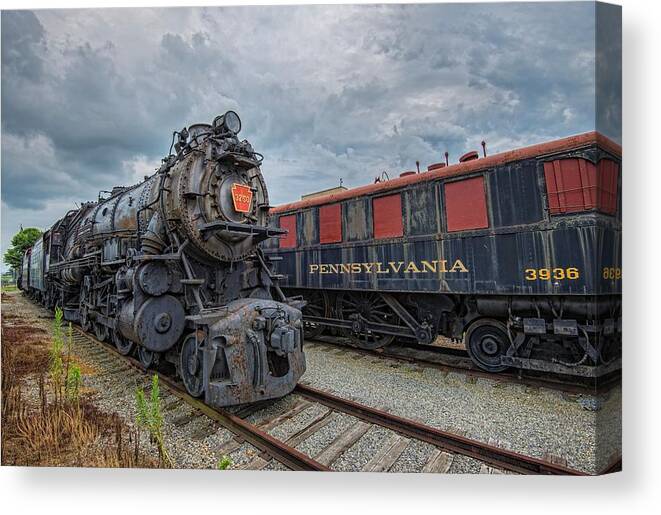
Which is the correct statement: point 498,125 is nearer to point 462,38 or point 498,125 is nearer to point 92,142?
point 462,38

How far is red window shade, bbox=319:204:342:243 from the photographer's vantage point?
6.21 meters

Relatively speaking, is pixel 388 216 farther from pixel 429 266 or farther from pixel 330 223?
pixel 330 223

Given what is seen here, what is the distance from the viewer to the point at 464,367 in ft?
16.0

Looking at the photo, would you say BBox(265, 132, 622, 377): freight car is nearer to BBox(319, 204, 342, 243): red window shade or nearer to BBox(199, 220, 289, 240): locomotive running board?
BBox(319, 204, 342, 243): red window shade

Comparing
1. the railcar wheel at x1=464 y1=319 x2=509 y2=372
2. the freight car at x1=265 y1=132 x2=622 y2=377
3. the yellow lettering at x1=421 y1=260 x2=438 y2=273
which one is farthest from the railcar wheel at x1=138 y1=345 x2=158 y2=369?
the railcar wheel at x1=464 y1=319 x2=509 y2=372

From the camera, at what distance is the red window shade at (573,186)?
3194 millimetres

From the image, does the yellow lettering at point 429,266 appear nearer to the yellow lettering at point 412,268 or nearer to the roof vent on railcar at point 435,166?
the yellow lettering at point 412,268

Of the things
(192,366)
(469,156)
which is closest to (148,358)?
(192,366)

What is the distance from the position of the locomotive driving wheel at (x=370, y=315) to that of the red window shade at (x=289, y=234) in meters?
1.63

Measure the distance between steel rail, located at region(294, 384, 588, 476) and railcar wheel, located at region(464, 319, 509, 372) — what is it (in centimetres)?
202

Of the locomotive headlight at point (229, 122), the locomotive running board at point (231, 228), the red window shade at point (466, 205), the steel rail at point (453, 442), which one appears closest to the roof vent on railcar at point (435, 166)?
the red window shade at point (466, 205)

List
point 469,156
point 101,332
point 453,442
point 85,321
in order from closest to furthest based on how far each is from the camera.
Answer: point 453,442 < point 469,156 < point 101,332 < point 85,321

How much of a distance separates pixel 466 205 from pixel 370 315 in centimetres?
257

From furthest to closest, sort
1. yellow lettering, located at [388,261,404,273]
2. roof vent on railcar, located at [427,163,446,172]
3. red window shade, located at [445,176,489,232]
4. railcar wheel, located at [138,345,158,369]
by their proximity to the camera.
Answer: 1. yellow lettering, located at [388,261,404,273]
2. roof vent on railcar, located at [427,163,446,172]
3. red window shade, located at [445,176,489,232]
4. railcar wheel, located at [138,345,158,369]
